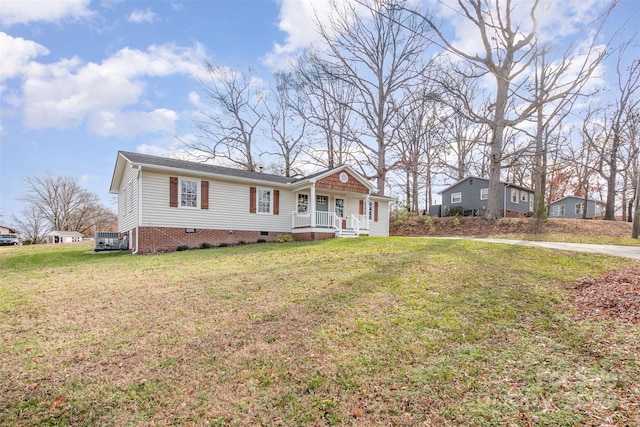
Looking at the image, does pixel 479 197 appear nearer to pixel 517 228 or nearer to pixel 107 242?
pixel 517 228

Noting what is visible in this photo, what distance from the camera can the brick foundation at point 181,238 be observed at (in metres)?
12.3

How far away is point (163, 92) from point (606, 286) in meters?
16.2

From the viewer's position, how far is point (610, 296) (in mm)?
4734

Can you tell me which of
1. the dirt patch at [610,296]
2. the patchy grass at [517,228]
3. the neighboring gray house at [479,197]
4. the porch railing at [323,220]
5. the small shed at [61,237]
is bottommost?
the small shed at [61,237]

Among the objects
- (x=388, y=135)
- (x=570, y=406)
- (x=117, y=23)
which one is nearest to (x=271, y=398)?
(x=570, y=406)

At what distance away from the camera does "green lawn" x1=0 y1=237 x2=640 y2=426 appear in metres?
2.54

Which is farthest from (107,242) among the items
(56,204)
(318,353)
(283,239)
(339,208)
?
(56,204)

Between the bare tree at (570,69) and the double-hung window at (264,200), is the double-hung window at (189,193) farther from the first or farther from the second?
the bare tree at (570,69)

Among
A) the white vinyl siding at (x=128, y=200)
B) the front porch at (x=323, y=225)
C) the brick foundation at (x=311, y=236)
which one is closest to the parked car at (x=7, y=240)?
the white vinyl siding at (x=128, y=200)

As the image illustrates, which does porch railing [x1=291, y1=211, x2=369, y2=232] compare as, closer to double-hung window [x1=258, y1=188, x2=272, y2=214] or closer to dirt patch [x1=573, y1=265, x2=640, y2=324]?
double-hung window [x1=258, y1=188, x2=272, y2=214]

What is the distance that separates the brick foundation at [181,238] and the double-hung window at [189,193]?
110 cm

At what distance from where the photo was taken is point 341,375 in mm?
3031

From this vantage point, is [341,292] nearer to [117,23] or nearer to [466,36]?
[117,23]

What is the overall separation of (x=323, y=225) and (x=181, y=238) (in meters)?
6.63
